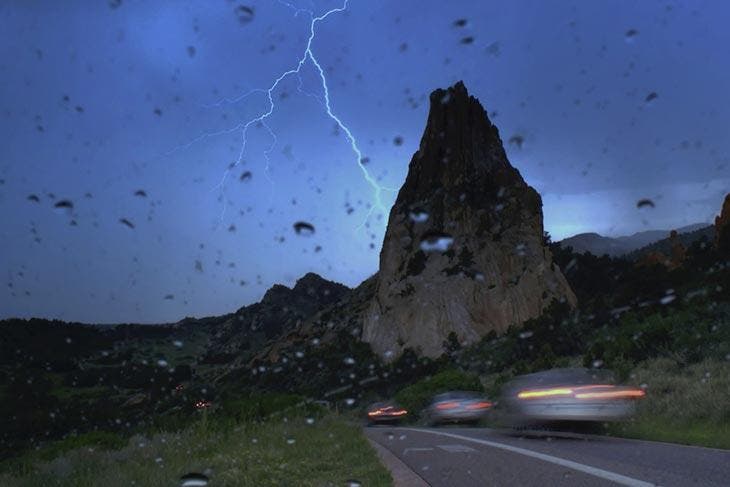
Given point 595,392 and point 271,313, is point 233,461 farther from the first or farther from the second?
point 271,313

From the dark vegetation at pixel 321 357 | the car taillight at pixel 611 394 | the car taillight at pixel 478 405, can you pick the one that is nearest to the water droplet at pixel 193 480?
the dark vegetation at pixel 321 357

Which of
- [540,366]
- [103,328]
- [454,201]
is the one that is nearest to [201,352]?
[103,328]

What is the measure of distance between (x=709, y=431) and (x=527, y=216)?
186 feet

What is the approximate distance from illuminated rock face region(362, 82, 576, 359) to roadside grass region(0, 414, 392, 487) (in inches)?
1847

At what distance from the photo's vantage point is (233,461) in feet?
24.2

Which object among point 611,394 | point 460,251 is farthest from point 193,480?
point 460,251

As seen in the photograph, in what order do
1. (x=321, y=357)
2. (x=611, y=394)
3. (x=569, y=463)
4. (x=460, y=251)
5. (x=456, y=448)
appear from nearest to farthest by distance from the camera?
(x=569, y=463) < (x=456, y=448) < (x=611, y=394) < (x=460, y=251) < (x=321, y=357)

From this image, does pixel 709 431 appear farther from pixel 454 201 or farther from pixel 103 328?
pixel 103 328

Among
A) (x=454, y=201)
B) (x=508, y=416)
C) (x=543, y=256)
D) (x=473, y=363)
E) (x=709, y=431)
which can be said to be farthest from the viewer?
(x=454, y=201)

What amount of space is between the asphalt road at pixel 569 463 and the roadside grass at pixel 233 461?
1015 millimetres

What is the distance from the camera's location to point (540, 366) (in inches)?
1199

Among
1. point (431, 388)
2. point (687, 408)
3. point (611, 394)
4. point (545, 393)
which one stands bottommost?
point (687, 408)

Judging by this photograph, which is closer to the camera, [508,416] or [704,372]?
[508,416]

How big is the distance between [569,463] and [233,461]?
4.37 metres
